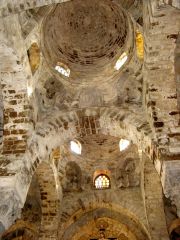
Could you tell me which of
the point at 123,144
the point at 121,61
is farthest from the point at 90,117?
the point at 123,144

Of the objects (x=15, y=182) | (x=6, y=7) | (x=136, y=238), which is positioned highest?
(x=6, y=7)

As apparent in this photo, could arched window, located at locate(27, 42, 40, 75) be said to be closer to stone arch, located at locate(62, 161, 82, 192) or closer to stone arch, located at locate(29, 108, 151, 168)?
stone arch, located at locate(29, 108, 151, 168)

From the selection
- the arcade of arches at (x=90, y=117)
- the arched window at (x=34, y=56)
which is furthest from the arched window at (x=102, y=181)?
the arched window at (x=34, y=56)

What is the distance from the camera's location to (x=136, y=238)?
10211mm

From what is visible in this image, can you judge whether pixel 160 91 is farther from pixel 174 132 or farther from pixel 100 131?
pixel 100 131

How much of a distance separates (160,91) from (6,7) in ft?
11.6

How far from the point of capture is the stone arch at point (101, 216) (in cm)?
1027

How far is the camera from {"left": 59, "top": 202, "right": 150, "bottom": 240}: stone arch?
10273mm

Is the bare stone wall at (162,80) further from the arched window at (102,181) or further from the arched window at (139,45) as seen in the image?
the arched window at (102,181)

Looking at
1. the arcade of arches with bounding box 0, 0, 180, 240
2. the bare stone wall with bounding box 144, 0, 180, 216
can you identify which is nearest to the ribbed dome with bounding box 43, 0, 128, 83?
the arcade of arches with bounding box 0, 0, 180, 240

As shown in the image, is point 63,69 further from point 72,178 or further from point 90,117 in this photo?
point 72,178

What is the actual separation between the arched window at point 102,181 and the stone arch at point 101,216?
0.65m

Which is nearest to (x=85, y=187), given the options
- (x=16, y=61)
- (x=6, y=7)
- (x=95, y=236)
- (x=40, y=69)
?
(x=95, y=236)

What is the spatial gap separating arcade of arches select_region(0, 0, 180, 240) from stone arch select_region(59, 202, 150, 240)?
0.03 meters
